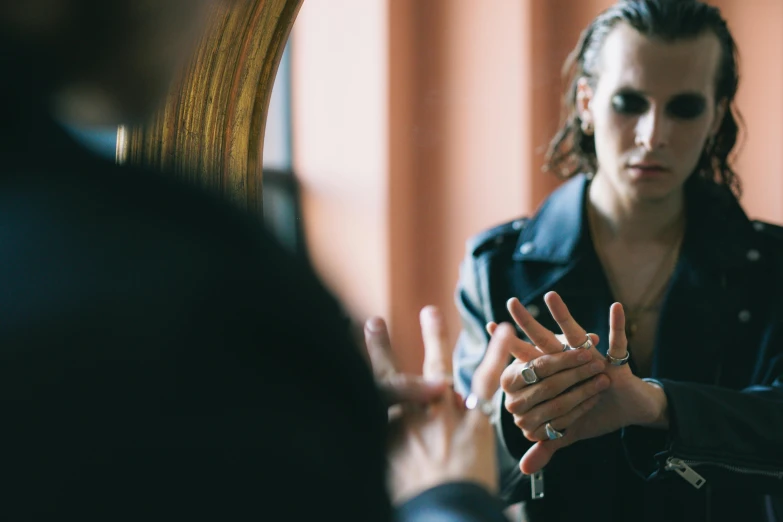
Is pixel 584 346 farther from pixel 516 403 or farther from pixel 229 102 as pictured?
pixel 229 102

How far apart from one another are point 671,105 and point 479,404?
0.19 metres

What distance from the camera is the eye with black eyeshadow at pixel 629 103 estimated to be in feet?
1.40

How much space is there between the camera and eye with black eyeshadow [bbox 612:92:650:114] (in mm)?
427

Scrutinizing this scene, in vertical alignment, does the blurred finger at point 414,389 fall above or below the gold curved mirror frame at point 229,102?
below

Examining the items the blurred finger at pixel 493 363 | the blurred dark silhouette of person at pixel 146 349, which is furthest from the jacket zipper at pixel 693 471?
the blurred dark silhouette of person at pixel 146 349

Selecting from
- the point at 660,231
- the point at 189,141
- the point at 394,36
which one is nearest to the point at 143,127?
the point at 189,141

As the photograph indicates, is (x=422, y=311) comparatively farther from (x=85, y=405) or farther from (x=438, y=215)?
(x=85, y=405)

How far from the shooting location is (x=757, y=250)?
0.48 meters

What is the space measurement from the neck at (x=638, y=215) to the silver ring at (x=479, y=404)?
136mm

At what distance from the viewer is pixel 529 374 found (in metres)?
0.42

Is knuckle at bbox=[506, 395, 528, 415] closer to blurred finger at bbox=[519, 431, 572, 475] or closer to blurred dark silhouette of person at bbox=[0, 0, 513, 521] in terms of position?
blurred finger at bbox=[519, 431, 572, 475]

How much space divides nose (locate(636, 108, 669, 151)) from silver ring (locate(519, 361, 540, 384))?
140mm

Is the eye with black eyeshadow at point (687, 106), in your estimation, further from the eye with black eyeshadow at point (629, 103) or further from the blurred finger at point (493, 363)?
the blurred finger at point (493, 363)

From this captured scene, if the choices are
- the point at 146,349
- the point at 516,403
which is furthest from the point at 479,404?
the point at 146,349
